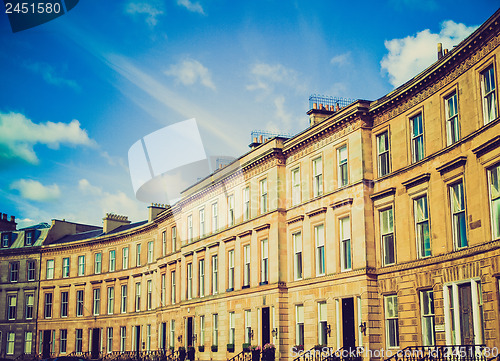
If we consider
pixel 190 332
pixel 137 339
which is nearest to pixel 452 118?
pixel 190 332

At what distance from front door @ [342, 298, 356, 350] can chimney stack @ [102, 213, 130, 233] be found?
4409cm

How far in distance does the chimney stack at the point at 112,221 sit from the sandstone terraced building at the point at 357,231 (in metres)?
15.0

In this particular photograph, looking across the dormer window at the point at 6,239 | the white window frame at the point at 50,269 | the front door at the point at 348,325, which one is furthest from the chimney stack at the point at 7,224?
the front door at the point at 348,325

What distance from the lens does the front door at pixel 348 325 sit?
32594mm

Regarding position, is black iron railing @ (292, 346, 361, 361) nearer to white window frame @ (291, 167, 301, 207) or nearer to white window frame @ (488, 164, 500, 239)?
white window frame @ (291, 167, 301, 207)

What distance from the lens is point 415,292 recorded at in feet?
95.1

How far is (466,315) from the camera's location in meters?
25.5

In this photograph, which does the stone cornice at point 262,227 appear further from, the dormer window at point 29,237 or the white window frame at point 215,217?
the dormer window at point 29,237

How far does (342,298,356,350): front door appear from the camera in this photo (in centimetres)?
3259

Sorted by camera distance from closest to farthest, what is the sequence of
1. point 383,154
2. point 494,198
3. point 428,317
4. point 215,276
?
point 494,198 < point 428,317 < point 383,154 < point 215,276

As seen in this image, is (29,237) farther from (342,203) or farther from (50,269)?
(342,203)

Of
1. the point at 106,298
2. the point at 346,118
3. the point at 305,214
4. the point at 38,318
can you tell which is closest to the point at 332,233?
the point at 305,214

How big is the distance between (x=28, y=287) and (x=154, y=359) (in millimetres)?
25707

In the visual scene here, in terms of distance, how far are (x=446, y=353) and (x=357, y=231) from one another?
28.7 feet
